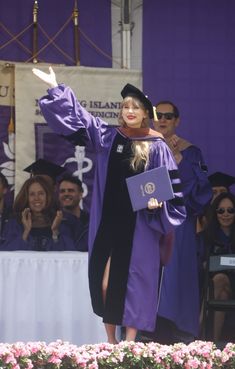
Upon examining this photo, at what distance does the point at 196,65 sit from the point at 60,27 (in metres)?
1.21

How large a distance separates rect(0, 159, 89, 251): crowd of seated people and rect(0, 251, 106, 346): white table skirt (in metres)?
0.50

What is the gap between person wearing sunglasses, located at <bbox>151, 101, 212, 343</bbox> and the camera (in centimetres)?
522

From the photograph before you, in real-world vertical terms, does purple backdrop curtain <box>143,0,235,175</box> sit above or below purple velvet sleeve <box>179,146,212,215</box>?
above

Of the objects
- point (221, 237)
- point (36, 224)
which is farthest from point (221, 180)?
point (36, 224)

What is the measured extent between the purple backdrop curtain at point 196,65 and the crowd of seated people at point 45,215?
1162 millimetres

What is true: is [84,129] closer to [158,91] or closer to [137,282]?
[137,282]

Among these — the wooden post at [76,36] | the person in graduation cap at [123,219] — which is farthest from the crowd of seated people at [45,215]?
the person in graduation cap at [123,219]

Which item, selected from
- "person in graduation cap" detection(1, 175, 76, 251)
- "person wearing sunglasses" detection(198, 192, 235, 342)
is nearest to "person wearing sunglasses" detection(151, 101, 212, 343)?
"person wearing sunglasses" detection(198, 192, 235, 342)

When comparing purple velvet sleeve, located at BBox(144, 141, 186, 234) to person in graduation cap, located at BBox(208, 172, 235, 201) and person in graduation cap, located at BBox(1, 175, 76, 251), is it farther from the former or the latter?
person in graduation cap, located at BBox(208, 172, 235, 201)

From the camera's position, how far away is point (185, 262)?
17.5 feet

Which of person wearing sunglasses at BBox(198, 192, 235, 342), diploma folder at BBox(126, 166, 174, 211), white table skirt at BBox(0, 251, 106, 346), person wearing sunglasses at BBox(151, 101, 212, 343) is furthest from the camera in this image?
person wearing sunglasses at BBox(198, 192, 235, 342)

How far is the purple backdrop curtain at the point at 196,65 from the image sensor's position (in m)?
6.77

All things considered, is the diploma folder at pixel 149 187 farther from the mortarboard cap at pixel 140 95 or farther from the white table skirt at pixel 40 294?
the white table skirt at pixel 40 294

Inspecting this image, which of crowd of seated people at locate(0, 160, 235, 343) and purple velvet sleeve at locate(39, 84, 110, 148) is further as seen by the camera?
crowd of seated people at locate(0, 160, 235, 343)
